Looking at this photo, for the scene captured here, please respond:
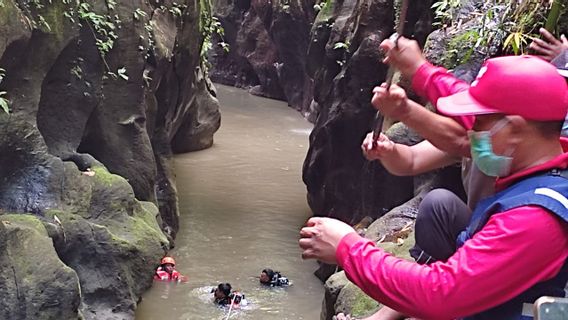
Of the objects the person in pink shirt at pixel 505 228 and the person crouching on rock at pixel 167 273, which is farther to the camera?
the person crouching on rock at pixel 167 273

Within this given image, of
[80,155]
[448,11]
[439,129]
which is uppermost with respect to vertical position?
[439,129]

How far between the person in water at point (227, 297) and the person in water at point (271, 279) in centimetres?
69

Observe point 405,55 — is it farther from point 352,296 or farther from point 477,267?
point 352,296

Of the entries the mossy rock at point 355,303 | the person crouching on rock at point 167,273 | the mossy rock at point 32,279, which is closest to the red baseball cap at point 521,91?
the mossy rock at point 355,303

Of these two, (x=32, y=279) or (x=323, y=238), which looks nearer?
(x=323, y=238)

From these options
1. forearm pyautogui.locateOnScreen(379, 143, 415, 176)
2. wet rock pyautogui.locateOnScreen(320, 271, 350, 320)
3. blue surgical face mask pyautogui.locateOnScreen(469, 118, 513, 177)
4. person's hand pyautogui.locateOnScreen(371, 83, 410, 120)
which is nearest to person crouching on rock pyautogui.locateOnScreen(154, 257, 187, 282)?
wet rock pyautogui.locateOnScreen(320, 271, 350, 320)

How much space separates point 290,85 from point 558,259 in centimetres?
2516

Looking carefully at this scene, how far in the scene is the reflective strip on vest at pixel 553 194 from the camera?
1.76 m

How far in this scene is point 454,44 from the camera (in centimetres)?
642

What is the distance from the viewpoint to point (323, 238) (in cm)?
202

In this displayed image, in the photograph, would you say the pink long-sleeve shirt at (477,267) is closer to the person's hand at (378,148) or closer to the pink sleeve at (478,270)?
the pink sleeve at (478,270)

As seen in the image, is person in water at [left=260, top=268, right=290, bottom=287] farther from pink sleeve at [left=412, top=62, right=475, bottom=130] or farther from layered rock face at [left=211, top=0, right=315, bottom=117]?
layered rock face at [left=211, top=0, right=315, bottom=117]

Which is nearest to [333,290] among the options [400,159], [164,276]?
[400,159]

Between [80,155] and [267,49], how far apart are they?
20627 mm
